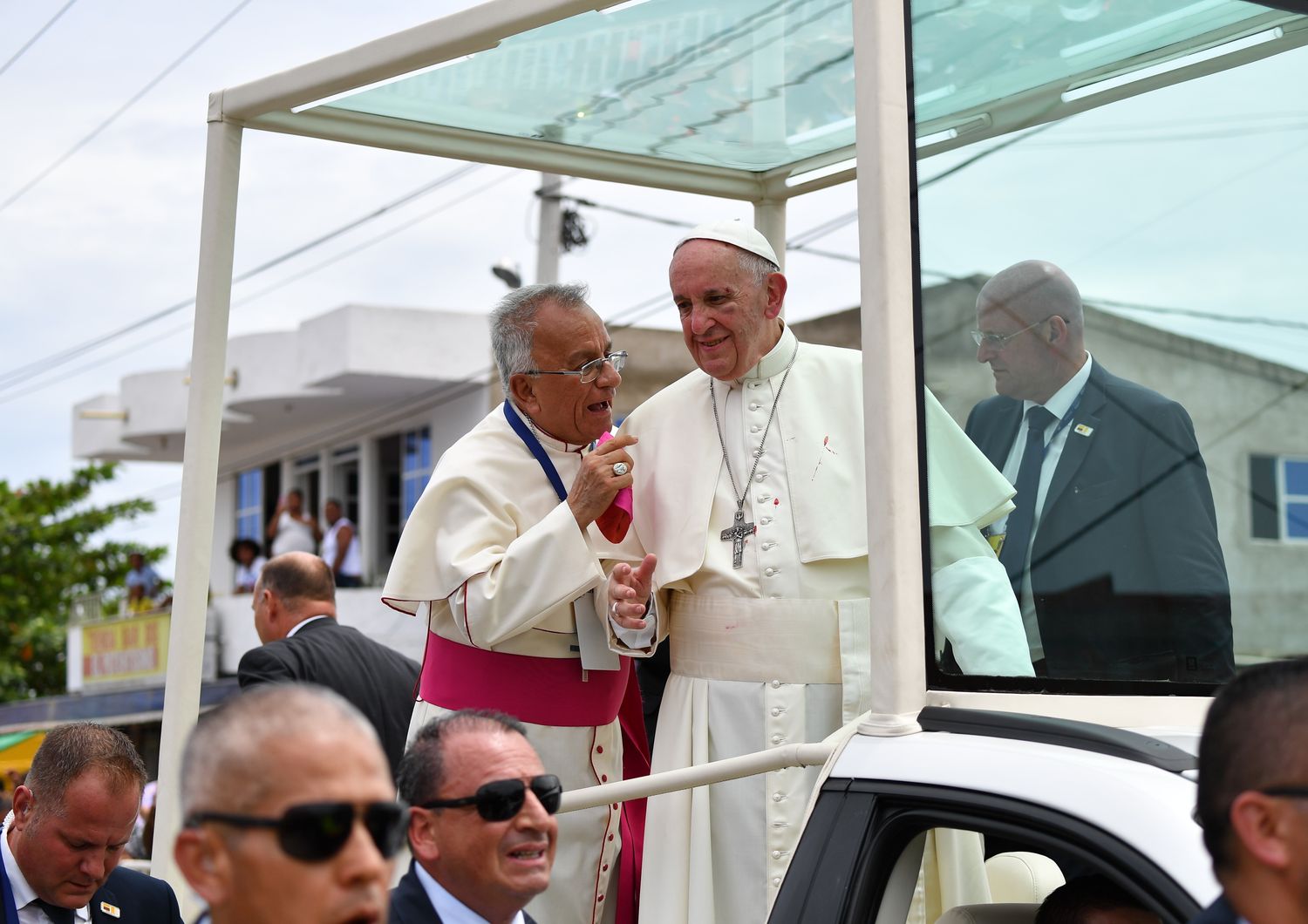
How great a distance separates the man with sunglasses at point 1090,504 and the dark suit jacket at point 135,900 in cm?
182

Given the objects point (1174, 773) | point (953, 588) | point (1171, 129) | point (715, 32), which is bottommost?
point (1174, 773)

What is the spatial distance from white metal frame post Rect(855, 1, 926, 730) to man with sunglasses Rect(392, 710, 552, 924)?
57 centimetres

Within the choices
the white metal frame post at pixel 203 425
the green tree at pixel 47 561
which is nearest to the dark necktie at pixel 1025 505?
the white metal frame post at pixel 203 425

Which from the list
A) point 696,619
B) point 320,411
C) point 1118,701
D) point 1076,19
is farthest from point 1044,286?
point 320,411

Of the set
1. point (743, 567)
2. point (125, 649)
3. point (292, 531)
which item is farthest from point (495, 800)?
point (125, 649)

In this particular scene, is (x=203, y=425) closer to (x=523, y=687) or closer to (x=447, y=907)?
(x=523, y=687)

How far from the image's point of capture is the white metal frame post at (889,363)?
2.71 m

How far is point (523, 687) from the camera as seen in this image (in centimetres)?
410

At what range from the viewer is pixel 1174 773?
2.28 meters

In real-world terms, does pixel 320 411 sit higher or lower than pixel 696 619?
higher

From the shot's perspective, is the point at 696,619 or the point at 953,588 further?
the point at 696,619

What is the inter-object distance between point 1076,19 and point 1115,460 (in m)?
0.86

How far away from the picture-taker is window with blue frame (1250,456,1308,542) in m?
2.85

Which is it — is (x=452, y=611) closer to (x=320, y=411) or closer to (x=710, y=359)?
(x=710, y=359)
